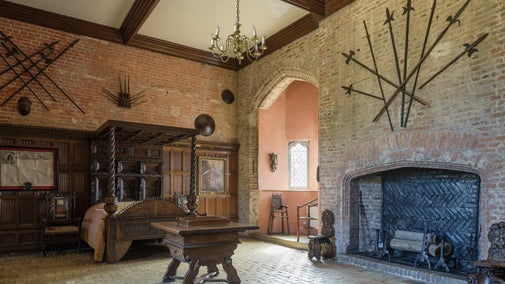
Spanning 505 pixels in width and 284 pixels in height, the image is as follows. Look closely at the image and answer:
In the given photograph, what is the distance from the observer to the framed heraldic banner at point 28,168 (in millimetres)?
7555

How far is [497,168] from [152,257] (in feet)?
19.2

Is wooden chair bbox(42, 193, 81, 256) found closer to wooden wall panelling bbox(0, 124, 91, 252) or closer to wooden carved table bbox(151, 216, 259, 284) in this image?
wooden wall panelling bbox(0, 124, 91, 252)

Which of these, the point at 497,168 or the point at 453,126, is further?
the point at 453,126

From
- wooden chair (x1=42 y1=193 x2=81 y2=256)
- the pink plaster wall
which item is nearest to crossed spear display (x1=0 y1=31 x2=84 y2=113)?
wooden chair (x1=42 y1=193 x2=81 y2=256)

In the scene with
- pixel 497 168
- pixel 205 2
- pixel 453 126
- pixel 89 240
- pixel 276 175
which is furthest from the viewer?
pixel 276 175

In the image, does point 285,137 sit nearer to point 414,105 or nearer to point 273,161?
point 273,161

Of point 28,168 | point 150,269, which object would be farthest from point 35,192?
point 150,269

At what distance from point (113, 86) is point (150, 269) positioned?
481cm

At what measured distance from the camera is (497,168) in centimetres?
480

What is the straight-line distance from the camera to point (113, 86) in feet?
29.6

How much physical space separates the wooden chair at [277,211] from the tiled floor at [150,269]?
2.36 m

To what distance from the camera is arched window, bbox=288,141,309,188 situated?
10.8 meters

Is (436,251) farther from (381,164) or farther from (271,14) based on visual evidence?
(271,14)

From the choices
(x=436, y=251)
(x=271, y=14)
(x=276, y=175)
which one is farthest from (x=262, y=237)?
(x=271, y=14)
